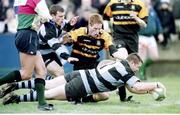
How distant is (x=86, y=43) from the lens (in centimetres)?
1356

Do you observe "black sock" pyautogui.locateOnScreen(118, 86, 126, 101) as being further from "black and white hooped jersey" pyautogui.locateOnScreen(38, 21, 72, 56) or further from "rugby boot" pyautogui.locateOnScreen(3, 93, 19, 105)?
"rugby boot" pyautogui.locateOnScreen(3, 93, 19, 105)

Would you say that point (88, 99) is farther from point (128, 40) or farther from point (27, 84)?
point (128, 40)

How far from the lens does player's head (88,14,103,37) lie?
42.9ft

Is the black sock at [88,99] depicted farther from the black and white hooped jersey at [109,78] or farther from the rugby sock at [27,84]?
the rugby sock at [27,84]

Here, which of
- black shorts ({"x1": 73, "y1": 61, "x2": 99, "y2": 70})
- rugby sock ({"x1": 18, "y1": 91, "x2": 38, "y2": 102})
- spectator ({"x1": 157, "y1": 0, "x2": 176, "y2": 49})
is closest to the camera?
rugby sock ({"x1": 18, "y1": 91, "x2": 38, "y2": 102})

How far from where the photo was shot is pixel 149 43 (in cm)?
2048

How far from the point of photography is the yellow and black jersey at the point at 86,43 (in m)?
13.5

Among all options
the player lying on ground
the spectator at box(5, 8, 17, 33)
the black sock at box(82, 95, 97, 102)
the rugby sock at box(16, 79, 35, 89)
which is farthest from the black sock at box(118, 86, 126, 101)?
the spectator at box(5, 8, 17, 33)

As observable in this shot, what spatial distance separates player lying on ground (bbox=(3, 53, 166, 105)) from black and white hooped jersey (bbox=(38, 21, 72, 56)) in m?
0.56

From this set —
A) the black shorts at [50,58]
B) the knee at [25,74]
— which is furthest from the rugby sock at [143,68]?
the knee at [25,74]

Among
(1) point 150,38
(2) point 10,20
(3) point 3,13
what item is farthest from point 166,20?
(3) point 3,13

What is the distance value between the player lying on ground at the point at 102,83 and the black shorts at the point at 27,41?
2.98 ft

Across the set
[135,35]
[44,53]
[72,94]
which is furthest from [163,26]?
[72,94]

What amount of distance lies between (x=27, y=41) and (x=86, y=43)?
1.81m
